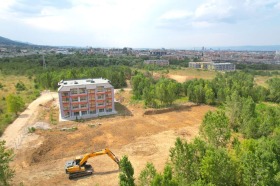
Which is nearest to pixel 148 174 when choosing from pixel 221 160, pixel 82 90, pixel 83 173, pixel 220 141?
pixel 221 160

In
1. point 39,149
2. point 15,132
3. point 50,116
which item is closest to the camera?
point 39,149

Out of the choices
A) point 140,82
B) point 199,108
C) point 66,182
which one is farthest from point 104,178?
point 140,82

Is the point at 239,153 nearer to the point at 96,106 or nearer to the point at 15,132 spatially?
the point at 96,106

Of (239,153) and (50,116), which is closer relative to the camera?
(239,153)

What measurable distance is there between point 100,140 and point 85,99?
11.8 meters

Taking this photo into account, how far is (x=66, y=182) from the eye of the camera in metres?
22.3

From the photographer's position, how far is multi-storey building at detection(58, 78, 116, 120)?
40.3 metres

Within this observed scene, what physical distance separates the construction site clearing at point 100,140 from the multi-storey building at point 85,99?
2.37 meters

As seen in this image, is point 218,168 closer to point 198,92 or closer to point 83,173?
point 83,173

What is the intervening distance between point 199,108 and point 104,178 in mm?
31076

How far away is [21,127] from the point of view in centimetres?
3647

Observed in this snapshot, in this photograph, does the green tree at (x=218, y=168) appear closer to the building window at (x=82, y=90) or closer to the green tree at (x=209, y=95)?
the building window at (x=82, y=90)

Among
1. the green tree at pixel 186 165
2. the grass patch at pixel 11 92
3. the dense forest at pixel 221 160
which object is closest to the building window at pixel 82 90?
the grass patch at pixel 11 92

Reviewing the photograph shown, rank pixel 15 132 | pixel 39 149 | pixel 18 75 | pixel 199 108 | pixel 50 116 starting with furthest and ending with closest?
pixel 18 75
pixel 199 108
pixel 50 116
pixel 15 132
pixel 39 149
